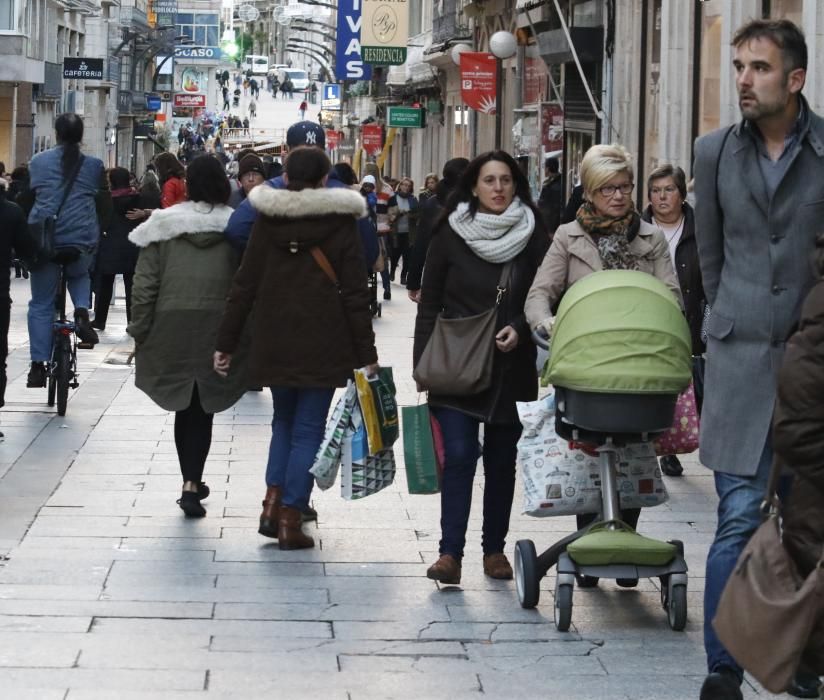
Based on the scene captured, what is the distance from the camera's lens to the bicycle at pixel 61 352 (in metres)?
12.8

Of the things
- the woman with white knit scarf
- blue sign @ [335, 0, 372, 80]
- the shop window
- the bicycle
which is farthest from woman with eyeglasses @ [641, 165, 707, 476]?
blue sign @ [335, 0, 372, 80]

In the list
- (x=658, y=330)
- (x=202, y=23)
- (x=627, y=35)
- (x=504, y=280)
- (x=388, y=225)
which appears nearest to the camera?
(x=658, y=330)

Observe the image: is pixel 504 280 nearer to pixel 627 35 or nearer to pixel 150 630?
pixel 150 630

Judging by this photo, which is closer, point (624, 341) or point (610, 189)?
point (624, 341)

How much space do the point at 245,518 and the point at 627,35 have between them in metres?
16.5

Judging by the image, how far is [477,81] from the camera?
36.7 m

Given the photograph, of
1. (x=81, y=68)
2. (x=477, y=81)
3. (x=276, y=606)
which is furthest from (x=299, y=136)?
(x=81, y=68)

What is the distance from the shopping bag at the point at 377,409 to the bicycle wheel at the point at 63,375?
4.74 m

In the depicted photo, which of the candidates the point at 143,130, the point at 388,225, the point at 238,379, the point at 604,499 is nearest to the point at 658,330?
the point at 604,499

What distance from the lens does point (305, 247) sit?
8.43 metres

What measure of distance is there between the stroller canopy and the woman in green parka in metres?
Result: 2.78

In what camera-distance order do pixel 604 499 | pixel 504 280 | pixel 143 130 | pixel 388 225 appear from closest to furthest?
pixel 604 499 → pixel 504 280 → pixel 388 225 → pixel 143 130

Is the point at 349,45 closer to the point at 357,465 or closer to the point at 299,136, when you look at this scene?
the point at 299,136

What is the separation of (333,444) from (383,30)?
36213 millimetres
